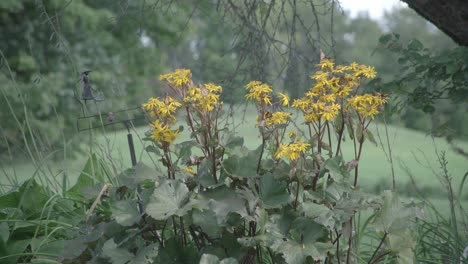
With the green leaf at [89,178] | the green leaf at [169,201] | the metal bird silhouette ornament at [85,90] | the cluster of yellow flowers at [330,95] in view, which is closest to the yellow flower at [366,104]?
the cluster of yellow flowers at [330,95]

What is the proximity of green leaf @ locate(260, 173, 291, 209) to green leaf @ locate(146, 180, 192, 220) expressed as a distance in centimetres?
15

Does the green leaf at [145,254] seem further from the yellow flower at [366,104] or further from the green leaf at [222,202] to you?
the yellow flower at [366,104]

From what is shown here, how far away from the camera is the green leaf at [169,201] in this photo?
121 cm

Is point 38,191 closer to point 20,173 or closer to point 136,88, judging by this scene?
point 20,173

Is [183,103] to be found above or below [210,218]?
above

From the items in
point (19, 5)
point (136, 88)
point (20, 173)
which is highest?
point (19, 5)

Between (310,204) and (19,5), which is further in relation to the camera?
(19,5)

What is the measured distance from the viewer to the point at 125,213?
4.29ft

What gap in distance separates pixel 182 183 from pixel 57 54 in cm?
838

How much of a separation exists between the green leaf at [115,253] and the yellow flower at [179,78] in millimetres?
352

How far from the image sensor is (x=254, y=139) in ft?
31.4

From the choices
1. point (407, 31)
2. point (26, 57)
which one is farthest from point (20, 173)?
point (407, 31)

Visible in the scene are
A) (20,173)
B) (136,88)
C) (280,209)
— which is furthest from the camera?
(136,88)

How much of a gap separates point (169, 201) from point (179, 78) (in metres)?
0.26
